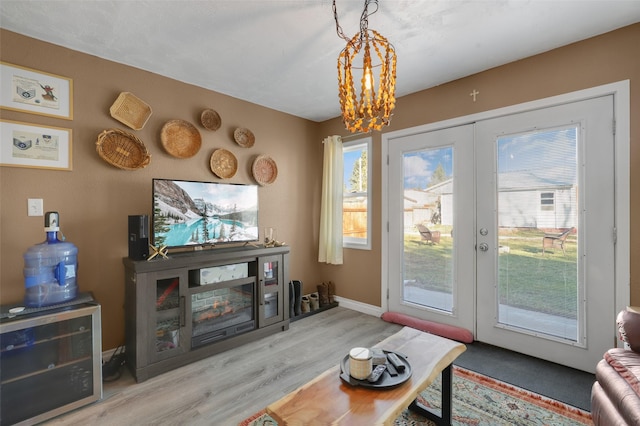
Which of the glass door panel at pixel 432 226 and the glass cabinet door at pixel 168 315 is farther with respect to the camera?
the glass door panel at pixel 432 226

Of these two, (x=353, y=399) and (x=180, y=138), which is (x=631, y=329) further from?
(x=180, y=138)

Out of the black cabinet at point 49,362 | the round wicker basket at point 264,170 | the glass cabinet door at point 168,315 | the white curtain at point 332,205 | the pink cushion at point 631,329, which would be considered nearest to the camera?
the pink cushion at point 631,329

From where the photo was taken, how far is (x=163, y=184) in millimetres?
2539

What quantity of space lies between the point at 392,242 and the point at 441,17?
7.18 ft

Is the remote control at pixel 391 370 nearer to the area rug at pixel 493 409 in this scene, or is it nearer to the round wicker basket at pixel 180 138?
the area rug at pixel 493 409

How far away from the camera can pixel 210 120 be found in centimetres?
301

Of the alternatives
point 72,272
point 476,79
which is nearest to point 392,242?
point 476,79

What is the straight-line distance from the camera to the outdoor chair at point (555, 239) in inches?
91.1

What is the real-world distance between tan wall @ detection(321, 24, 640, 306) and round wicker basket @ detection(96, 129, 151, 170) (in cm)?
238

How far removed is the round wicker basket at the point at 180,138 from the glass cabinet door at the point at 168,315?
3.88 ft

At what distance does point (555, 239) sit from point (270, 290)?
2.58 meters

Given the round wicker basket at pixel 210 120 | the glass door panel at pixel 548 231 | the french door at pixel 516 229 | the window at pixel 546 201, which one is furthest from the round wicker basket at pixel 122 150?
the window at pixel 546 201

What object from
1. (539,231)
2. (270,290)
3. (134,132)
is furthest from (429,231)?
(134,132)

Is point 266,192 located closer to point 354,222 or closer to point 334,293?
point 354,222
